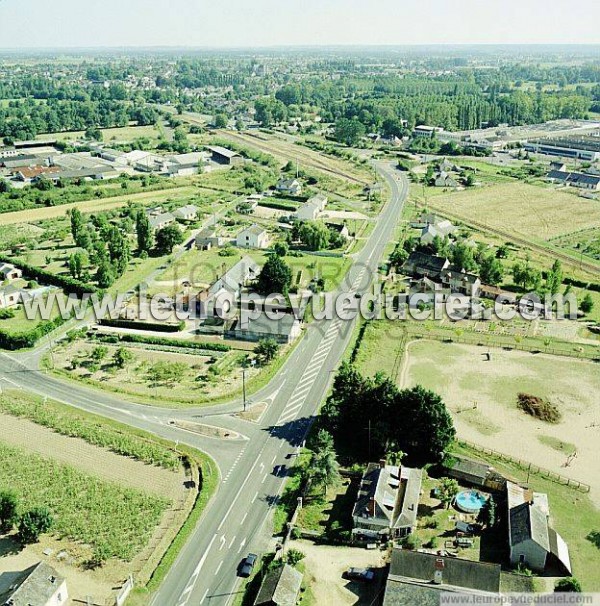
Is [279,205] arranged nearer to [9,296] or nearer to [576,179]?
[9,296]

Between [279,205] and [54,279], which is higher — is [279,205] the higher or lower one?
the higher one

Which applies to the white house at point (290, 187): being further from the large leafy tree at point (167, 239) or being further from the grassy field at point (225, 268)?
the large leafy tree at point (167, 239)

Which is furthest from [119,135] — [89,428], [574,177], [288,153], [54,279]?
[89,428]

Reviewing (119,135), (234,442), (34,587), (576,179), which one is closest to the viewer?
(34,587)

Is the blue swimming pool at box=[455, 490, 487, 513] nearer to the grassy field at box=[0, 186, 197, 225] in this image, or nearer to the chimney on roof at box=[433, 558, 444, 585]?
the chimney on roof at box=[433, 558, 444, 585]

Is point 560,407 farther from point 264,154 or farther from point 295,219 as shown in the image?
point 264,154

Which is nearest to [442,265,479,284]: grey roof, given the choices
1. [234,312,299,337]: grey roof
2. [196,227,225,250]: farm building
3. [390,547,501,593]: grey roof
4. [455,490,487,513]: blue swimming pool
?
[234,312,299,337]: grey roof

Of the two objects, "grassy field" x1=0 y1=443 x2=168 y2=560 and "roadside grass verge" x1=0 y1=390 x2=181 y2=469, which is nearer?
"grassy field" x1=0 y1=443 x2=168 y2=560
